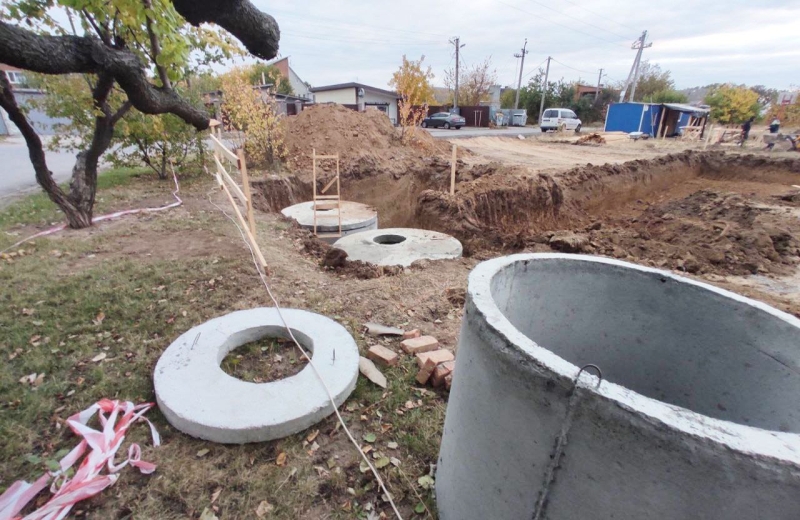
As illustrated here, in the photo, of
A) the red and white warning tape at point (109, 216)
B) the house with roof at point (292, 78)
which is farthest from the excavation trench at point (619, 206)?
the house with roof at point (292, 78)

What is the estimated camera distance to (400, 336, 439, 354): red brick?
3.58m

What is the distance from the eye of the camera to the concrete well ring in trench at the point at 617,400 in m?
1.06

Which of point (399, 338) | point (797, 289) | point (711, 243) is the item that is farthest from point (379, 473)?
point (711, 243)

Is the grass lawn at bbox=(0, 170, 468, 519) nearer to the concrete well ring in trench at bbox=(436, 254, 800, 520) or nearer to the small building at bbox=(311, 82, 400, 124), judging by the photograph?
the concrete well ring in trench at bbox=(436, 254, 800, 520)

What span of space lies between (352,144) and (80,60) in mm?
10616

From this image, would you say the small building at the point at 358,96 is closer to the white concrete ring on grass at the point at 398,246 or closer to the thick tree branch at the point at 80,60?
the white concrete ring on grass at the point at 398,246

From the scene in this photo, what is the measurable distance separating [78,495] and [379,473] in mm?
1719

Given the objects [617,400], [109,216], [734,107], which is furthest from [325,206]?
[734,107]

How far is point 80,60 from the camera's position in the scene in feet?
11.3

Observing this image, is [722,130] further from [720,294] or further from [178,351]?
[178,351]

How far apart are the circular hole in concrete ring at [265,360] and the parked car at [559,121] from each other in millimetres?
31422

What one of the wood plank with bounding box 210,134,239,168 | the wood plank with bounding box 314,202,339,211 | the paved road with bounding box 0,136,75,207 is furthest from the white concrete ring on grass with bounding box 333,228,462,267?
the paved road with bounding box 0,136,75,207

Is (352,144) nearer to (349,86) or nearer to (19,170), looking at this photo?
(19,170)

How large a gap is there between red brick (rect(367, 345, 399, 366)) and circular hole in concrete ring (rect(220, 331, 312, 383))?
0.59 m
